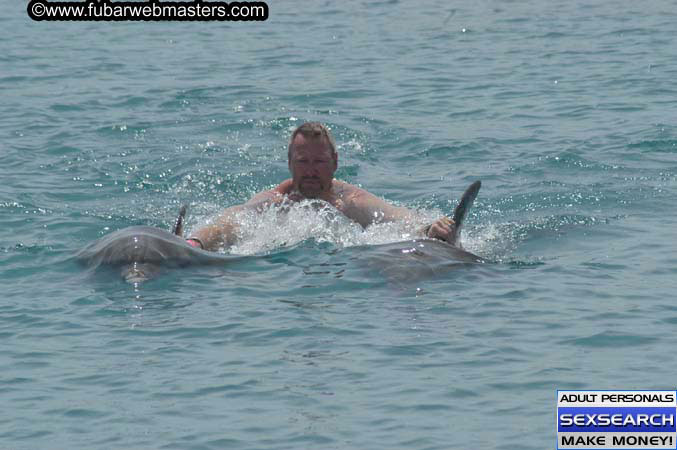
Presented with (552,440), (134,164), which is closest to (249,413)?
(552,440)

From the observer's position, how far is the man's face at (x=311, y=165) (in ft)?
36.8

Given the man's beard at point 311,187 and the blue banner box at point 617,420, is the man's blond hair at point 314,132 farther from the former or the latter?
the blue banner box at point 617,420

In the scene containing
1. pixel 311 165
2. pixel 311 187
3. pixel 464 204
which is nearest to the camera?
pixel 464 204

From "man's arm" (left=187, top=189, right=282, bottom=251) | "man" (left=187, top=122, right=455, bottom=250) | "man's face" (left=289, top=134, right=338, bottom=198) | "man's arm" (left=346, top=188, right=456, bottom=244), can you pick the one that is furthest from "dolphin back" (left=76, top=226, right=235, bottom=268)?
"man's arm" (left=346, top=188, right=456, bottom=244)

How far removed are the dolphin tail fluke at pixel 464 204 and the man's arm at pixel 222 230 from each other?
6.17ft

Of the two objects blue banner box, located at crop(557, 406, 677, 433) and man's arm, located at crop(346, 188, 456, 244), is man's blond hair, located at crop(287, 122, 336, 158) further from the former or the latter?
blue banner box, located at crop(557, 406, 677, 433)

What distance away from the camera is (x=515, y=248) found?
10898 mm

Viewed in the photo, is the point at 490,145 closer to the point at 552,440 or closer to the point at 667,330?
the point at 667,330

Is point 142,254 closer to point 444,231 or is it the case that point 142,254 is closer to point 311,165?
point 311,165

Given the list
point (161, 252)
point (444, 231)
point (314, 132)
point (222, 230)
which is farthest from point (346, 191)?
point (161, 252)

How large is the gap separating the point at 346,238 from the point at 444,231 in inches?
41.2

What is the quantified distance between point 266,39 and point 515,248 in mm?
12564

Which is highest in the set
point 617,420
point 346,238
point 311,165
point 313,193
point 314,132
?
point 314,132

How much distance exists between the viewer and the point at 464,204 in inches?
401
